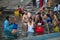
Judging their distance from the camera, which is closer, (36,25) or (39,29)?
(39,29)

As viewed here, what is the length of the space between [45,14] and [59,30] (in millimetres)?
1665

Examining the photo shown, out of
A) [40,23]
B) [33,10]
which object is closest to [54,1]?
[33,10]

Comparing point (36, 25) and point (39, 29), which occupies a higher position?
point (36, 25)

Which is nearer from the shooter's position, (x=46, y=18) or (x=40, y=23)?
(x=40, y=23)

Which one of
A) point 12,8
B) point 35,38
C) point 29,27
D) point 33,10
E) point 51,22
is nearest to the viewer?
point 35,38

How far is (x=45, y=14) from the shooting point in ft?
59.2

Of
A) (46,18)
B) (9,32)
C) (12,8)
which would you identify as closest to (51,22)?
(46,18)

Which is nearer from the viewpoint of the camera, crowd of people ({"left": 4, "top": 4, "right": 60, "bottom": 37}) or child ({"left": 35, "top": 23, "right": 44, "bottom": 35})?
crowd of people ({"left": 4, "top": 4, "right": 60, "bottom": 37})

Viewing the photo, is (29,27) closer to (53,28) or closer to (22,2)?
(53,28)

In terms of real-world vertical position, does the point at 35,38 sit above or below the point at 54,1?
below

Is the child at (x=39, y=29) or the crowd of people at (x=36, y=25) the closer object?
the crowd of people at (x=36, y=25)

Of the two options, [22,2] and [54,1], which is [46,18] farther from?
[22,2]

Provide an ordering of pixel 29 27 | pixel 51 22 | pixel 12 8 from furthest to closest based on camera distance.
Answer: pixel 12 8 < pixel 51 22 < pixel 29 27

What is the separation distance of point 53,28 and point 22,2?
31.0 feet
